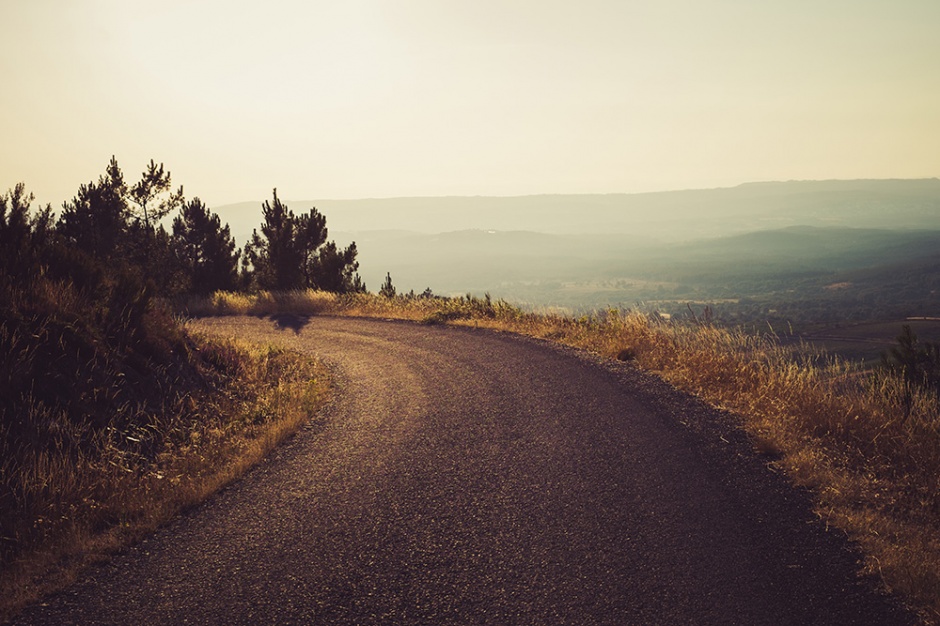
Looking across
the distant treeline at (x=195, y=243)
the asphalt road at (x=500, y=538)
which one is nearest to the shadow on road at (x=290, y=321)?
the distant treeline at (x=195, y=243)

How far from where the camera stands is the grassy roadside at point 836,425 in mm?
4699

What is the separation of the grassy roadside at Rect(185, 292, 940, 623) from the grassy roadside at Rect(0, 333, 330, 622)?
6.60m

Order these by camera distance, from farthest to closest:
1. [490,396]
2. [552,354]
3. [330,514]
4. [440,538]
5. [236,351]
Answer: [552,354] → [236,351] → [490,396] → [330,514] → [440,538]

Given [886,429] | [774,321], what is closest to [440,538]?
[886,429]

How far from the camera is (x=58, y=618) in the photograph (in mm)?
3947

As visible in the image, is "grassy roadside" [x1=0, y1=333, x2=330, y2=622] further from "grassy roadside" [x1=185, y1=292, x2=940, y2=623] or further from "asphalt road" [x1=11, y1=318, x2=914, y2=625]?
"grassy roadside" [x1=185, y1=292, x2=940, y2=623]

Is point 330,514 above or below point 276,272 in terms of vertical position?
below

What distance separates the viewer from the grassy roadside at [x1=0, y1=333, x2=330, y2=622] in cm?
480

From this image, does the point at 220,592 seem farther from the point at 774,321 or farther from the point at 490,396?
the point at 774,321

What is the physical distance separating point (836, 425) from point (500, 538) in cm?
535

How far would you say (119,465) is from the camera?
620cm

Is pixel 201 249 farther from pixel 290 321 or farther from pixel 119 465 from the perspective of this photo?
pixel 119 465

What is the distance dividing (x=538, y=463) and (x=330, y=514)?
8.42 ft

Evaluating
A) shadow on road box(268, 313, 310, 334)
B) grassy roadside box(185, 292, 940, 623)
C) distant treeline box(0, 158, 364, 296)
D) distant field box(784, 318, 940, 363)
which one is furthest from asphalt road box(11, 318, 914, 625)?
distant field box(784, 318, 940, 363)
